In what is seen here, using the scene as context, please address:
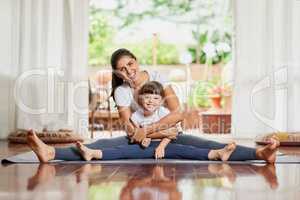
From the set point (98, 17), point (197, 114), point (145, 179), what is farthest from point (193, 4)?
point (145, 179)

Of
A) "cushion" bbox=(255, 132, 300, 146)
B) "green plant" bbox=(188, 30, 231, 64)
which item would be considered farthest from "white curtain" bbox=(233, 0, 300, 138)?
"green plant" bbox=(188, 30, 231, 64)

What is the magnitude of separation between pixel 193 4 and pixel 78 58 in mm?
3922

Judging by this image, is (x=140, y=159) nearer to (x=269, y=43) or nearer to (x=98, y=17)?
(x=269, y=43)

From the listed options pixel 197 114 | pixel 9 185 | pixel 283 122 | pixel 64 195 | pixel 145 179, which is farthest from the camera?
pixel 197 114

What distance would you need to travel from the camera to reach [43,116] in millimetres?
4656

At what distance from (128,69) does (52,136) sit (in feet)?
5.91

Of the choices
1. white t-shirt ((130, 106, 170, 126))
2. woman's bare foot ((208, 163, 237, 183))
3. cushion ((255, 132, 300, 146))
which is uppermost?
white t-shirt ((130, 106, 170, 126))

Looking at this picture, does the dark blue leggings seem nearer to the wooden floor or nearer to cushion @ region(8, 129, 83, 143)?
the wooden floor

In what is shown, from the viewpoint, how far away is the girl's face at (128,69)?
8.78 ft

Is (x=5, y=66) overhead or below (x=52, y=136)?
overhead

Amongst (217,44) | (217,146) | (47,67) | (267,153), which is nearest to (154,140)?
(217,146)

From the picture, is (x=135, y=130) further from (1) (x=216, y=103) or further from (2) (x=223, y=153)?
(1) (x=216, y=103)

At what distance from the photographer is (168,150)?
8.86 ft

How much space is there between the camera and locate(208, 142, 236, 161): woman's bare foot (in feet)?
8.52
